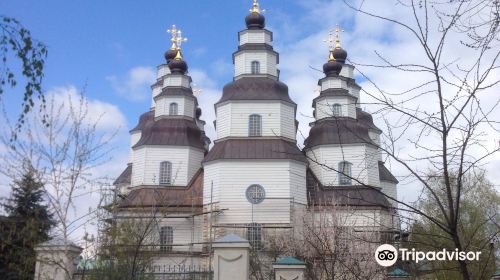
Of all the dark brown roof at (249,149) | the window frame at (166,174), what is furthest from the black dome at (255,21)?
the window frame at (166,174)

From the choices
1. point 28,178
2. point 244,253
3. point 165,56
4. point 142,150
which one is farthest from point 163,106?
point 244,253

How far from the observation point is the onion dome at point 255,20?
26.7 meters

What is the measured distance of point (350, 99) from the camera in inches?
1040

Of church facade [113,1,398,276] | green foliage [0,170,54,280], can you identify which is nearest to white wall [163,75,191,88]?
church facade [113,1,398,276]

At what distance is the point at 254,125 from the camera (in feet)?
75.5

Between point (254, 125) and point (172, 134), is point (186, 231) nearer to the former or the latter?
point (172, 134)

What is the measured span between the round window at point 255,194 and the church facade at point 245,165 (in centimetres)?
4

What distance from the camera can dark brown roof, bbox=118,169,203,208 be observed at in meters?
22.5

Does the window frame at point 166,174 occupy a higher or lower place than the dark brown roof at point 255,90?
lower

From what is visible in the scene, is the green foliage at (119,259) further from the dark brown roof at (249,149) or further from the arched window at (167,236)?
the arched window at (167,236)

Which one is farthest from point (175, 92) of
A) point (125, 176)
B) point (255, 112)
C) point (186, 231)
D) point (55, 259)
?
point (55, 259)

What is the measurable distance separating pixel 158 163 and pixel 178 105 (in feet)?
12.2

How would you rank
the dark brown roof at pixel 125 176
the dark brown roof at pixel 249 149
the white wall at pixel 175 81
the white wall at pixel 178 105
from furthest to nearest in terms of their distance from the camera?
1. the dark brown roof at pixel 125 176
2. the white wall at pixel 175 81
3. the white wall at pixel 178 105
4. the dark brown roof at pixel 249 149

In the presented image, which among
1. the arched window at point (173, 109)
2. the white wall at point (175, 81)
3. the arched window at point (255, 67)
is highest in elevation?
the white wall at point (175, 81)
